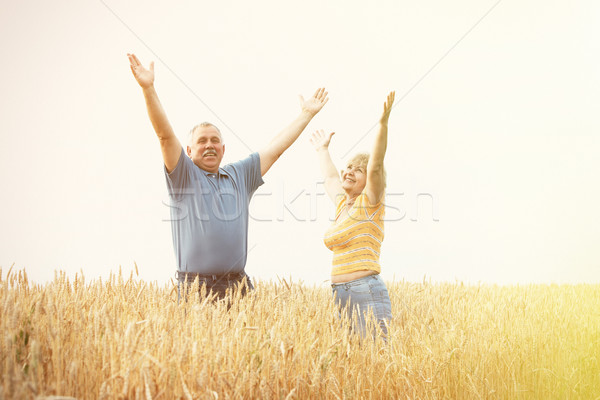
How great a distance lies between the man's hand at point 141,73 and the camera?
12.0 feet

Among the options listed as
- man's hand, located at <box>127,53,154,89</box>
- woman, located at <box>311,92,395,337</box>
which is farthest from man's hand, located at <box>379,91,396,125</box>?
man's hand, located at <box>127,53,154,89</box>

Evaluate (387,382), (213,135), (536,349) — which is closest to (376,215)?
(387,382)

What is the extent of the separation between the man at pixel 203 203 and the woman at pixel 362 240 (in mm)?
857

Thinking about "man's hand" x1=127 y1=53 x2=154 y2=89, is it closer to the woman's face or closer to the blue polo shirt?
the blue polo shirt

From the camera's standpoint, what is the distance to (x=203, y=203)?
13.3 ft

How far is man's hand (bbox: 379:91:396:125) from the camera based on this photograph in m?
3.58

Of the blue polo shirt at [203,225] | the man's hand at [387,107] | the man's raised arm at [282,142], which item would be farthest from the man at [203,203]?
the man's hand at [387,107]

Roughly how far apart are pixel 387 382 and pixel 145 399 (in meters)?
1.76

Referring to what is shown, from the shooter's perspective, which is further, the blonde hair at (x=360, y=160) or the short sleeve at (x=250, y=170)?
the short sleeve at (x=250, y=170)

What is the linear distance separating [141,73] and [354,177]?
77.6 inches

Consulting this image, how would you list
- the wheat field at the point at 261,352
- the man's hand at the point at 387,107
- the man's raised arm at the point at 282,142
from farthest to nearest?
1. the man's raised arm at the point at 282,142
2. the man's hand at the point at 387,107
3. the wheat field at the point at 261,352

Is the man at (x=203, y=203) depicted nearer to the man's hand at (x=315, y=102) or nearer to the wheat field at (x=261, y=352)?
the wheat field at (x=261, y=352)

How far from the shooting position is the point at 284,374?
2420 millimetres

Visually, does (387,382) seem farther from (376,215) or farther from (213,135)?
(213,135)
